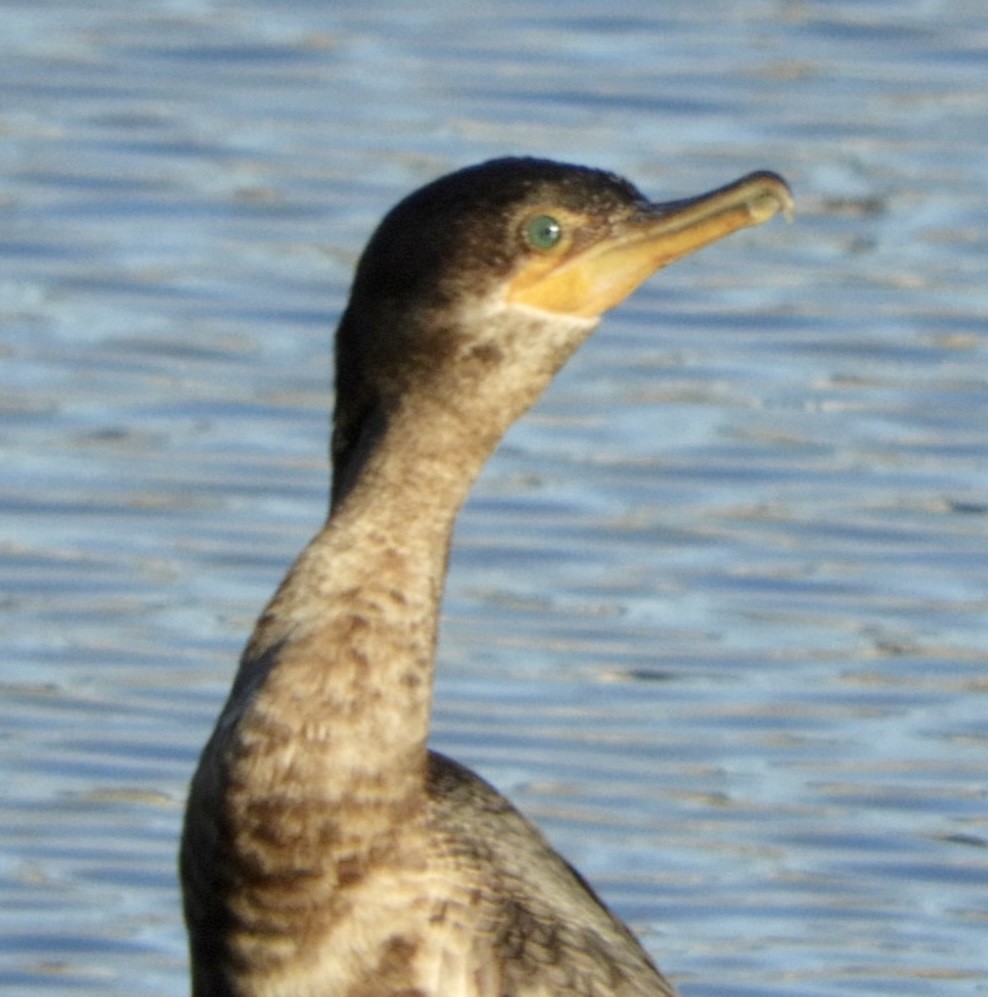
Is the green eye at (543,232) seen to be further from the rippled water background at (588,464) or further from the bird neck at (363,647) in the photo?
the rippled water background at (588,464)

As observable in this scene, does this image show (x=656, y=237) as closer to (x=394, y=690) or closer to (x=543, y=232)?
(x=543, y=232)

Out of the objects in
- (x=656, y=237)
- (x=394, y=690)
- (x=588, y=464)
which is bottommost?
(x=588, y=464)

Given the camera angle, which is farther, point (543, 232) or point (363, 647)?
point (543, 232)

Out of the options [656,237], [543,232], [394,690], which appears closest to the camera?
[394,690]

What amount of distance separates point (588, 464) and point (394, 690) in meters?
4.43

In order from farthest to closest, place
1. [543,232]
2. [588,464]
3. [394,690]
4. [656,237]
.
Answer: [588,464] → [656,237] → [543,232] → [394,690]

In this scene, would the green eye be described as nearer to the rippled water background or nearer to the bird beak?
the bird beak

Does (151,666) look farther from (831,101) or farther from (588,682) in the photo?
(831,101)

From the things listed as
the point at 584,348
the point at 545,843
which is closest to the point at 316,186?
the point at 584,348

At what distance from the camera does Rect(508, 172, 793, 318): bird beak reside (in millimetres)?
6199

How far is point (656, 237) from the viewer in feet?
20.7

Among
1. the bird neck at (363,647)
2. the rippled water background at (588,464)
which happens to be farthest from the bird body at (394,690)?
the rippled water background at (588,464)

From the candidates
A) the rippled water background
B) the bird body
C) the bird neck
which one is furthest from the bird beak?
the rippled water background

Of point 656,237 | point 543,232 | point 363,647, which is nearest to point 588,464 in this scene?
point 656,237
